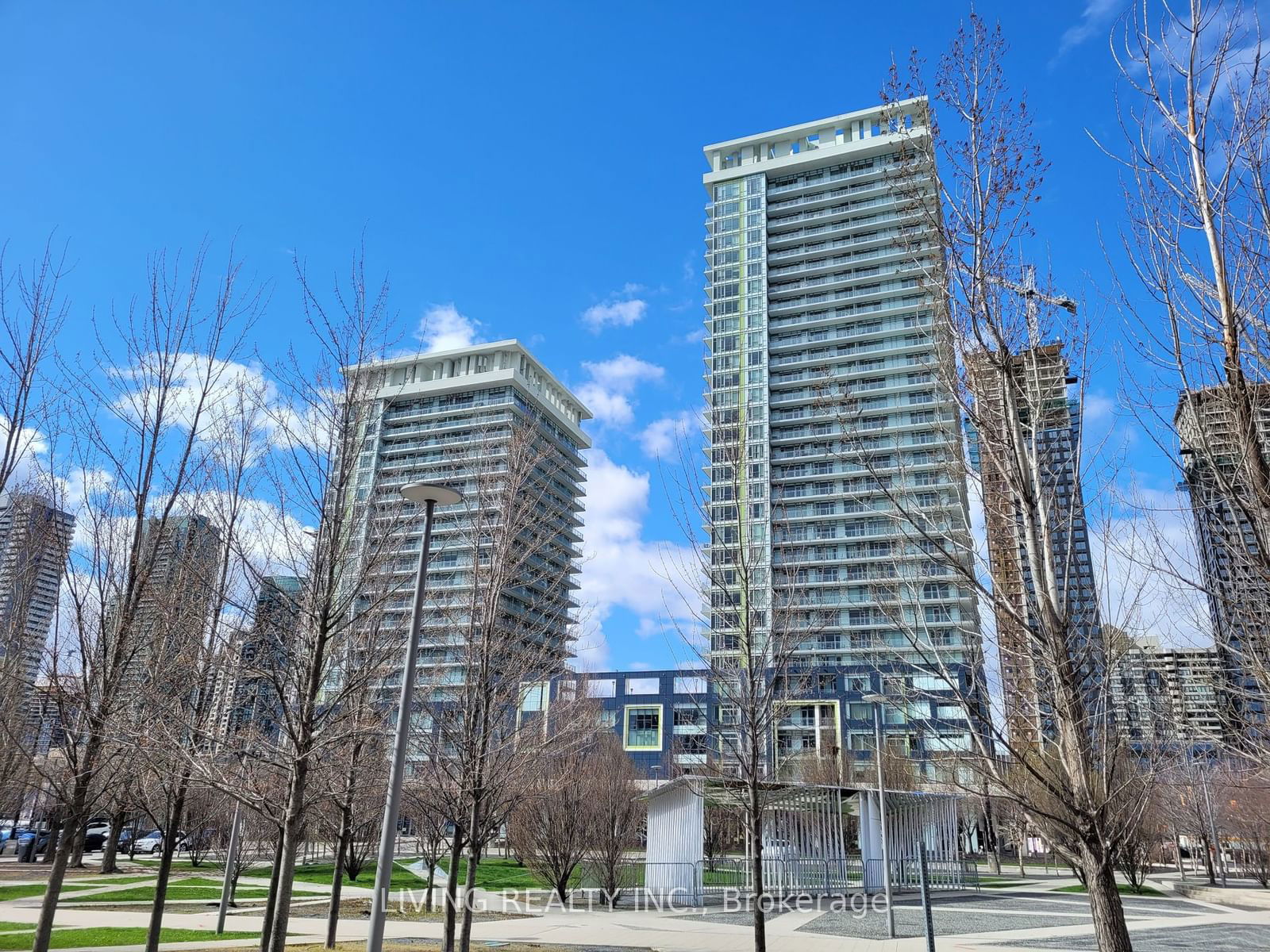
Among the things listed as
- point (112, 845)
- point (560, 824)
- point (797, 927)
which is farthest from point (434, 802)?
point (112, 845)

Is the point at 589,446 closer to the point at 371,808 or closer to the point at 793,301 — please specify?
the point at 793,301

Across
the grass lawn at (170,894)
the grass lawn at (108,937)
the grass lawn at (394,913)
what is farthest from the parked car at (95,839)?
the grass lawn at (108,937)

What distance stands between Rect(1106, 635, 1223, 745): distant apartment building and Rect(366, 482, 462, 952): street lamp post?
667 centimetres

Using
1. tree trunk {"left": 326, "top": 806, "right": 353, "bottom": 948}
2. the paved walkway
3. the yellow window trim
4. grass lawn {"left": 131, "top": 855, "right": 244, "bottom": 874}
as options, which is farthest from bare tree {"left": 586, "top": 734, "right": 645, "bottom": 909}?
the yellow window trim

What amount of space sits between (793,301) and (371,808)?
77.8 m

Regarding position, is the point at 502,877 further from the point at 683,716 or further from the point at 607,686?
the point at 607,686

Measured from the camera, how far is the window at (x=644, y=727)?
75062mm

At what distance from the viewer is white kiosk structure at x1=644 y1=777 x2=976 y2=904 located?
22266 mm

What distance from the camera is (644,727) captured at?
76062mm

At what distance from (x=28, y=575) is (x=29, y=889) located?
12.7 m

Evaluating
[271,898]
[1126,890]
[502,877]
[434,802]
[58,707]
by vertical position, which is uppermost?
[58,707]

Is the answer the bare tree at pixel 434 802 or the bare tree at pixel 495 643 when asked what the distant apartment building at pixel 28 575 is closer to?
the bare tree at pixel 495 643

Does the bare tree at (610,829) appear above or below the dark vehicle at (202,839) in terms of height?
above

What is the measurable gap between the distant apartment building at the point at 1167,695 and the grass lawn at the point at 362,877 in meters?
24.2
